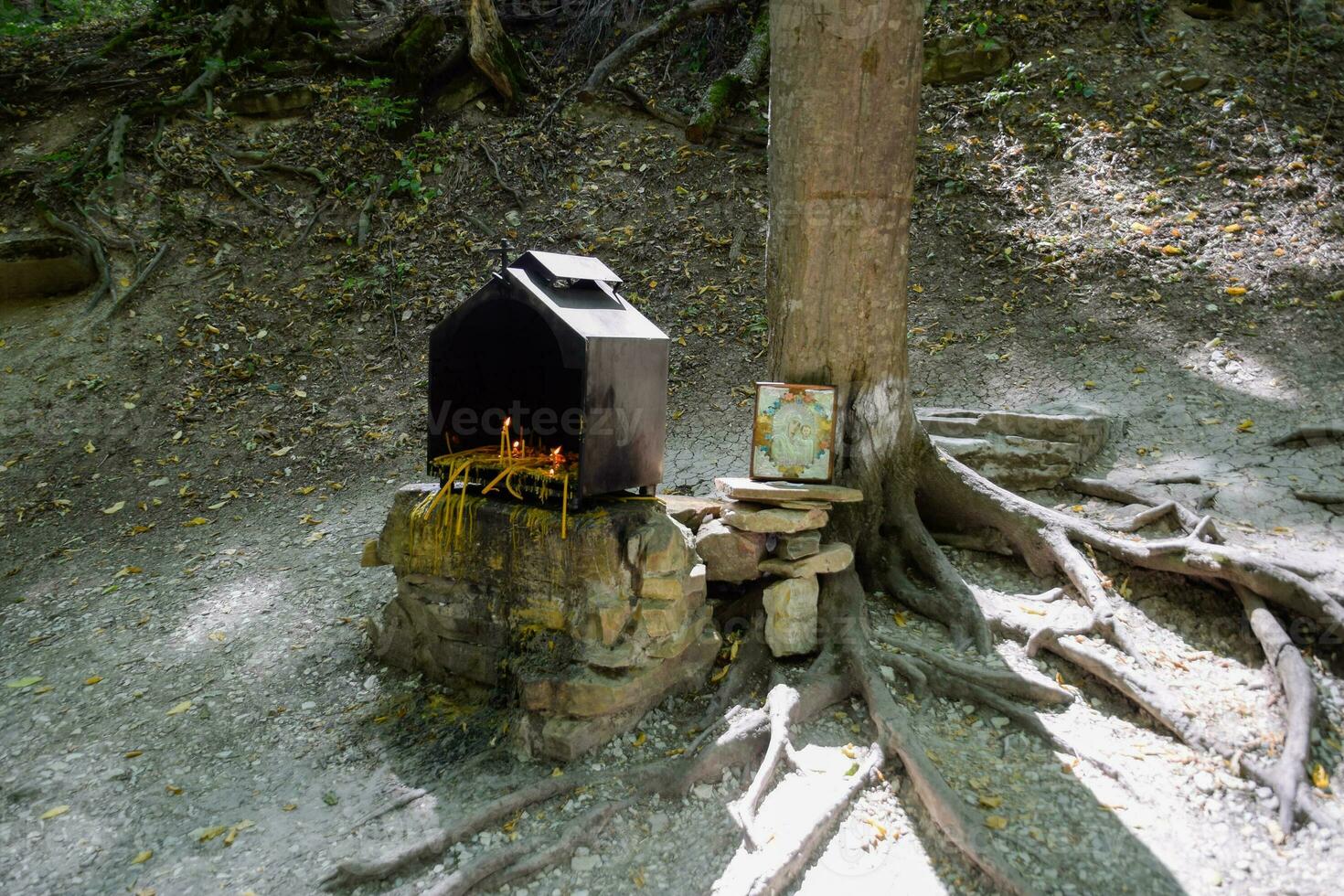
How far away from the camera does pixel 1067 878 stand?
275 cm

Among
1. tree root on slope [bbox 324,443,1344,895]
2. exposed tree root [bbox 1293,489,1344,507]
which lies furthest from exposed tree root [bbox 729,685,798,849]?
exposed tree root [bbox 1293,489,1344,507]

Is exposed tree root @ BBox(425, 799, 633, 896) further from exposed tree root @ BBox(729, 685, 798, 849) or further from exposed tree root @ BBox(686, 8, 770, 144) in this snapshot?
exposed tree root @ BBox(686, 8, 770, 144)

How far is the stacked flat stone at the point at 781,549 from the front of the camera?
3.85m

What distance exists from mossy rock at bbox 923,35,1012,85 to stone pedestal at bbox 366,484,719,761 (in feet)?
28.7

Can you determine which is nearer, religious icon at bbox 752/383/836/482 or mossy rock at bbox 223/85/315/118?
religious icon at bbox 752/383/836/482

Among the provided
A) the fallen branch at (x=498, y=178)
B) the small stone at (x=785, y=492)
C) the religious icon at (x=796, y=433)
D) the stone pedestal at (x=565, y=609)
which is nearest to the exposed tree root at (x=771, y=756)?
the stone pedestal at (x=565, y=609)

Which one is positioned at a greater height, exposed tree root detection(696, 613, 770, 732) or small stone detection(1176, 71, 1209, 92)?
small stone detection(1176, 71, 1209, 92)

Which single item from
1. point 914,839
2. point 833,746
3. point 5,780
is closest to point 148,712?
point 5,780

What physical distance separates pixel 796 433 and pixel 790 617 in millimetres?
852

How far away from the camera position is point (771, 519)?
3.84 m

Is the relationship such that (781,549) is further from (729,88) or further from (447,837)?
(729,88)

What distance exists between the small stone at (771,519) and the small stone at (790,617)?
0.85ft

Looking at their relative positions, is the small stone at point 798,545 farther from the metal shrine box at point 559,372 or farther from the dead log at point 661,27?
the dead log at point 661,27

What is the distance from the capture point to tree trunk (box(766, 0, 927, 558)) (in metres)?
3.93
